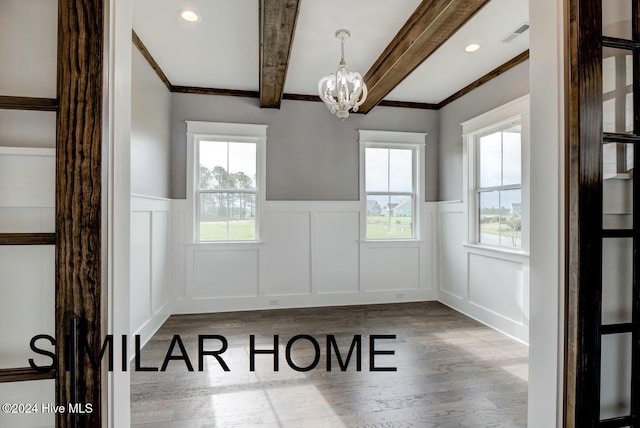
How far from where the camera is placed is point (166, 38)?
276 centimetres

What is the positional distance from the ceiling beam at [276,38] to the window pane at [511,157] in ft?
7.94

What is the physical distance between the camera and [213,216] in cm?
400

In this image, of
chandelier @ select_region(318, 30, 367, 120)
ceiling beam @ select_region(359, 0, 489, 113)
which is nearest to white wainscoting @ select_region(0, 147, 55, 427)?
chandelier @ select_region(318, 30, 367, 120)

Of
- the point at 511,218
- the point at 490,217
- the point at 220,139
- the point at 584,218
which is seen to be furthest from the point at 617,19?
the point at 220,139

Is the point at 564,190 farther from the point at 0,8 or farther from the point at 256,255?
the point at 256,255

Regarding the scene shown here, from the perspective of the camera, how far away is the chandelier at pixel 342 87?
266 cm

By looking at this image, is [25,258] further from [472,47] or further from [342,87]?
[472,47]

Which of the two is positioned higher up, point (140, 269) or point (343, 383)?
point (140, 269)

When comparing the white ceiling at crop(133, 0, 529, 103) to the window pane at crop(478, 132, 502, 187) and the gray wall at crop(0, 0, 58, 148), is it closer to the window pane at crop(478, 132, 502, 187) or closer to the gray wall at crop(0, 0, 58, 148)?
the window pane at crop(478, 132, 502, 187)

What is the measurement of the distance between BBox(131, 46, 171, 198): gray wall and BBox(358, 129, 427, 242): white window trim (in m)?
2.42

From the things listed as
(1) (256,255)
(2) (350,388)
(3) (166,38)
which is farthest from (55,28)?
(1) (256,255)

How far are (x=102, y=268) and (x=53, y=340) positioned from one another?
0.78 feet

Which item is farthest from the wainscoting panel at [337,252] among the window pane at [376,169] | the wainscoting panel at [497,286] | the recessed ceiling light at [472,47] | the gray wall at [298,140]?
the recessed ceiling light at [472,47]

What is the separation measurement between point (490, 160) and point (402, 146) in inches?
46.6
